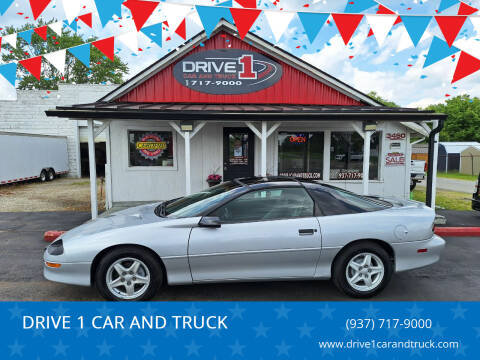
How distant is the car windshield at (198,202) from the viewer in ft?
12.5

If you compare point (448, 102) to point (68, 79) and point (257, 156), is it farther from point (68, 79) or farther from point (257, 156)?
point (68, 79)

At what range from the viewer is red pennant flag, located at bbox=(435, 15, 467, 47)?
19.3 feet

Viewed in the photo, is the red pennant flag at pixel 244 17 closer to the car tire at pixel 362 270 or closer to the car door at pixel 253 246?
the car door at pixel 253 246

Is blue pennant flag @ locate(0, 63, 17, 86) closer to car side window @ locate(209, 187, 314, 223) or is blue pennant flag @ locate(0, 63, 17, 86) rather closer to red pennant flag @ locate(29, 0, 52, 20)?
red pennant flag @ locate(29, 0, 52, 20)

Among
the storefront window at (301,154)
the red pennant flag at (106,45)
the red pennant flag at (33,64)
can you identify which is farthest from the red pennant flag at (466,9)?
the red pennant flag at (33,64)

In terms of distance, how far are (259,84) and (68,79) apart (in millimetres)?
30966

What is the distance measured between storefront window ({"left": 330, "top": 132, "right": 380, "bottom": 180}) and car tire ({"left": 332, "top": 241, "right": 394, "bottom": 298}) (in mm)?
6725

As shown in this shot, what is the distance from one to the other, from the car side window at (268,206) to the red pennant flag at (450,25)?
15.6 ft

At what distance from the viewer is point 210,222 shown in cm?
346

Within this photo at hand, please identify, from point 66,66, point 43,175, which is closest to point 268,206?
point 43,175

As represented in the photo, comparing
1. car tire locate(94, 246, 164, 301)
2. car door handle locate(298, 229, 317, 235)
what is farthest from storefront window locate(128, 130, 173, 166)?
car door handle locate(298, 229, 317, 235)

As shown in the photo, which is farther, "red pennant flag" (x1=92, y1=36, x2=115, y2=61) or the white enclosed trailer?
the white enclosed trailer

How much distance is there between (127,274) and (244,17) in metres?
5.30

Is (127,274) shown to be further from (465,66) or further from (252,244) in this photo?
(465,66)
